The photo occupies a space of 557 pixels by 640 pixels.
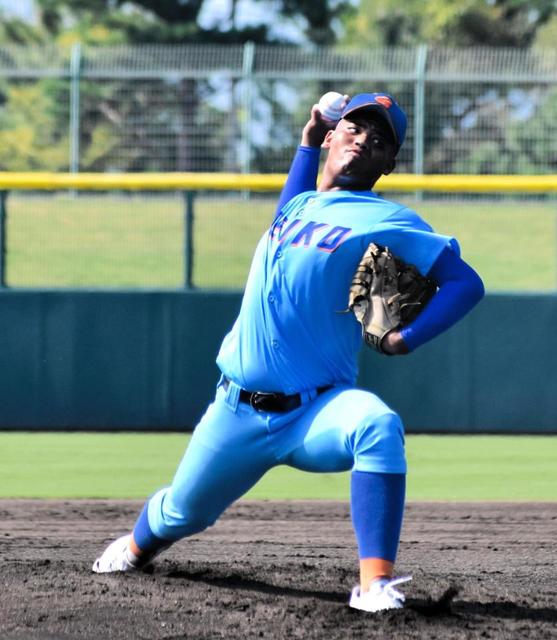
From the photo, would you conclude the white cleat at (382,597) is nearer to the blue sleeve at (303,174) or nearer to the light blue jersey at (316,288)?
the light blue jersey at (316,288)

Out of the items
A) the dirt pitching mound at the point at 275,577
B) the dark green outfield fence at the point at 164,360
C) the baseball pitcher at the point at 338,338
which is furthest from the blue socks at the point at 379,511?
the dark green outfield fence at the point at 164,360

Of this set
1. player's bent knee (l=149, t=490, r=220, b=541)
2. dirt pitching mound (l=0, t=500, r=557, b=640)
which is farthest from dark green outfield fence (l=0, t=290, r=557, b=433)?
player's bent knee (l=149, t=490, r=220, b=541)

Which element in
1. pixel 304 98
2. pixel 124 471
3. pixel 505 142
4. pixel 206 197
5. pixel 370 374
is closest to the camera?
pixel 124 471

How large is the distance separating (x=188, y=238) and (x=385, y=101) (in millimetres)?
5007

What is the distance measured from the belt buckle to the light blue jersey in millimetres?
17

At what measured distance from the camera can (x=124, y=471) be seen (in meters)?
7.63

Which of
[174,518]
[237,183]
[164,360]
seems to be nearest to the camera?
[174,518]

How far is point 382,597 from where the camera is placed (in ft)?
12.9

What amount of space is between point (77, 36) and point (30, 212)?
1023 inches

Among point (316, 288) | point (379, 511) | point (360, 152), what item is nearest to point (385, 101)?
point (360, 152)

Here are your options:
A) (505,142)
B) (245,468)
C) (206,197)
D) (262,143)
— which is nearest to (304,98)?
(262,143)

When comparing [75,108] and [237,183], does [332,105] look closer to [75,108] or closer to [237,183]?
[237,183]

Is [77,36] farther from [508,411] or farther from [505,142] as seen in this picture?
[508,411]

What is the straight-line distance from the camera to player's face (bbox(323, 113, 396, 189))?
4.23 metres
